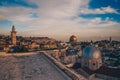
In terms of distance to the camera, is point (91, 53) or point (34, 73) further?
point (91, 53)

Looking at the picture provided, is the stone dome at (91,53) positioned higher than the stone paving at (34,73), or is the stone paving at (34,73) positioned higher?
the stone paving at (34,73)

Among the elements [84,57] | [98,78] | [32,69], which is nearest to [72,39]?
[84,57]

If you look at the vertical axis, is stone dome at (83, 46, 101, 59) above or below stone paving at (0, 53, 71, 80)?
below

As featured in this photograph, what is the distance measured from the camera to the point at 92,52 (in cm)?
2553

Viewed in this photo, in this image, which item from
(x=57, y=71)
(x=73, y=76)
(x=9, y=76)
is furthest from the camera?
(x=57, y=71)

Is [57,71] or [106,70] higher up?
[57,71]

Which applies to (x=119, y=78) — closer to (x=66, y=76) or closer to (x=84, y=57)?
(x=84, y=57)

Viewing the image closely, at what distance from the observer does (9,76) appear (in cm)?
732

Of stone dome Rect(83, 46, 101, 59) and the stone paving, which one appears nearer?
the stone paving

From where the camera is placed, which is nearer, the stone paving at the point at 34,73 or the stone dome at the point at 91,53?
the stone paving at the point at 34,73

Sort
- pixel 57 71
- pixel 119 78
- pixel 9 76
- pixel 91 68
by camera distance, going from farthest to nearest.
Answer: pixel 91 68
pixel 119 78
pixel 57 71
pixel 9 76

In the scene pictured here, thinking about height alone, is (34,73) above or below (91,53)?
above

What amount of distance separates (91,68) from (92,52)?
2.04m

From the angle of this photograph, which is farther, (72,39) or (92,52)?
(72,39)
